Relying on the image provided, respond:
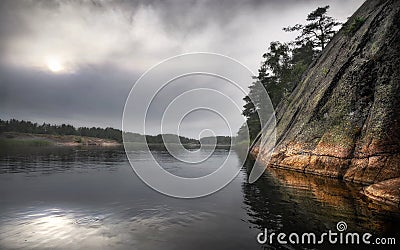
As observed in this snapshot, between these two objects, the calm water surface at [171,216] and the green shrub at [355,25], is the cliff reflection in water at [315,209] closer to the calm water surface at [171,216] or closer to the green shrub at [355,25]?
the calm water surface at [171,216]

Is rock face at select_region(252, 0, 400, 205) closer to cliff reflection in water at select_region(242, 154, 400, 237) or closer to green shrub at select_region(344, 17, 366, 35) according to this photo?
green shrub at select_region(344, 17, 366, 35)

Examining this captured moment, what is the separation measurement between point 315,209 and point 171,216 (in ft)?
26.8

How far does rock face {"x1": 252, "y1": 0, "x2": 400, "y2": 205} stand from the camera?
17891 millimetres

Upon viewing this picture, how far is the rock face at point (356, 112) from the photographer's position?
17.9 metres

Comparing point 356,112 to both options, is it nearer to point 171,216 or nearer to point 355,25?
point 355,25

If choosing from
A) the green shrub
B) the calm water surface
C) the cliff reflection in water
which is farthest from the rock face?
the calm water surface

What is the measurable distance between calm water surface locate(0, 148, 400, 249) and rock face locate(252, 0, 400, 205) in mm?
2938

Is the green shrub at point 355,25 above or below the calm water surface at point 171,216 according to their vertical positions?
above

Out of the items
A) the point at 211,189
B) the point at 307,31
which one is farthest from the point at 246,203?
the point at 307,31

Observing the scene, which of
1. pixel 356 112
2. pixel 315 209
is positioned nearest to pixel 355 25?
pixel 356 112

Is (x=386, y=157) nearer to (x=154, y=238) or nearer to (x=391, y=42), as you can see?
(x=391, y=42)

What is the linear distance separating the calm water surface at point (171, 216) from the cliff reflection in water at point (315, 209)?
0.04 metres

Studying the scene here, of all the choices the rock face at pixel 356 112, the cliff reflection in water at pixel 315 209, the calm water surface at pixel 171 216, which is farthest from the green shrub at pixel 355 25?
the calm water surface at pixel 171 216

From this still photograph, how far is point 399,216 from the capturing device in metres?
11.2
